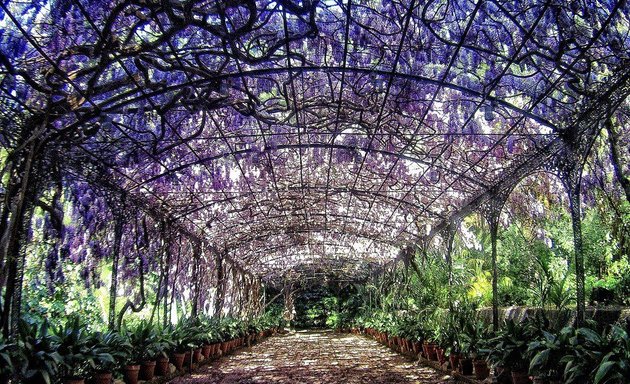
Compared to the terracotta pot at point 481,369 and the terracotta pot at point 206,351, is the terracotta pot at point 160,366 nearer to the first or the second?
the terracotta pot at point 206,351

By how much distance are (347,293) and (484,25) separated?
23929 millimetres

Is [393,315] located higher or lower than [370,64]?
lower

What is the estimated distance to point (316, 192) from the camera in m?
10.9

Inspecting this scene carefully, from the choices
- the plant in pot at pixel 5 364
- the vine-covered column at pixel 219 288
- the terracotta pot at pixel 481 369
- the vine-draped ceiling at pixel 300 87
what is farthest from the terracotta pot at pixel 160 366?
the vine-covered column at pixel 219 288

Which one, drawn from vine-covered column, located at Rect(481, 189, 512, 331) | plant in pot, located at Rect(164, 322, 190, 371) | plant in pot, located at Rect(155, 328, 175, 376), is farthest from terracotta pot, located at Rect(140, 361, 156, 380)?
vine-covered column, located at Rect(481, 189, 512, 331)

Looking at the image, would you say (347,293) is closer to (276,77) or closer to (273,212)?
(273,212)

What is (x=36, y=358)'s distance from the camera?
4.50 m

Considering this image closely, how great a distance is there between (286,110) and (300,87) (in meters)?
0.36

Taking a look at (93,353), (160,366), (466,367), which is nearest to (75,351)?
(93,353)

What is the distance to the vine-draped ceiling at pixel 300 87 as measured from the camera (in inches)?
185

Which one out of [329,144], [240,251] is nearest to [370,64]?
[329,144]

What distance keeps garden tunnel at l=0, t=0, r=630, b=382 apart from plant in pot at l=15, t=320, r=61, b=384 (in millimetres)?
357

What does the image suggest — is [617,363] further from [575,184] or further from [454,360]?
[454,360]

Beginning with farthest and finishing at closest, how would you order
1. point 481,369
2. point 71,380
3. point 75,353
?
point 481,369 → point 75,353 → point 71,380
